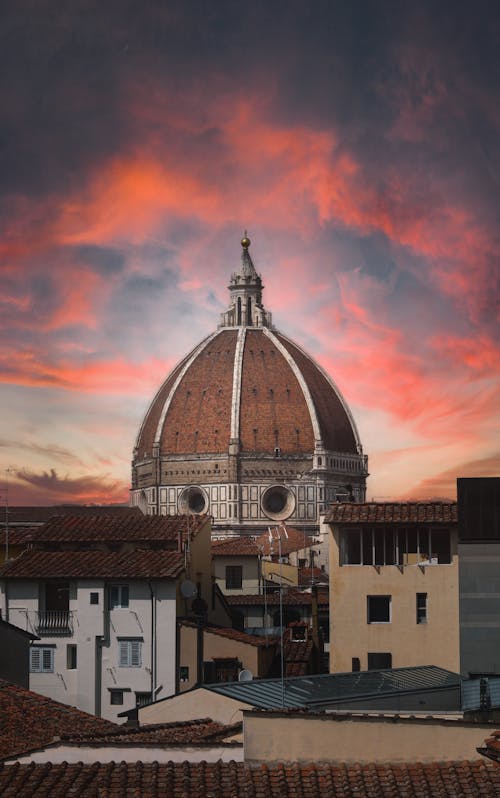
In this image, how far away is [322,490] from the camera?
155 m

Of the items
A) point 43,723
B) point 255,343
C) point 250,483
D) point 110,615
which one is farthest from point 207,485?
point 43,723

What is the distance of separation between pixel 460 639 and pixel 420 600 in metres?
1.34

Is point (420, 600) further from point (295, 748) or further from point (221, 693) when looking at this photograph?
point (295, 748)

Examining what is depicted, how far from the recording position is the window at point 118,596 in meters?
36.8

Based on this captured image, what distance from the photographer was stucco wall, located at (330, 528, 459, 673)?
3253 cm

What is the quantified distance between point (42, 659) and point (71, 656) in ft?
2.26

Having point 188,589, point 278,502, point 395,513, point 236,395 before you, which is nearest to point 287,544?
point 188,589

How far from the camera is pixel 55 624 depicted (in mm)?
36906

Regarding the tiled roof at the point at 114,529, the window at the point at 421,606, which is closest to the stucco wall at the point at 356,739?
the window at the point at 421,606

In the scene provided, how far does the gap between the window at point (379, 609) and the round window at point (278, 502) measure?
395 ft

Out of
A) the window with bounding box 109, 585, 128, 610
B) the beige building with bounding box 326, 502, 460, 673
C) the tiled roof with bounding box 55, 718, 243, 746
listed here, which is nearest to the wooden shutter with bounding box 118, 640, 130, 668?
the window with bounding box 109, 585, 128, 610

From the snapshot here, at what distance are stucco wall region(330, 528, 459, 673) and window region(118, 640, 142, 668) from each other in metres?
4.89

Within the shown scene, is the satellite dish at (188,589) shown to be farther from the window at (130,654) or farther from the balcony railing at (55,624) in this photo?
the balcony railing at (55,624)

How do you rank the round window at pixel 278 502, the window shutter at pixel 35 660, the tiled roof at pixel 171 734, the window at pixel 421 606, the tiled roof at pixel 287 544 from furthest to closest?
1. the round window at pixel 278 502
2. the tiled roof at pixel 287 544
3. the window shutter at pixel 35 660
4. the window at pixel 421 606
5. the tiled roof at pixel 171 734
